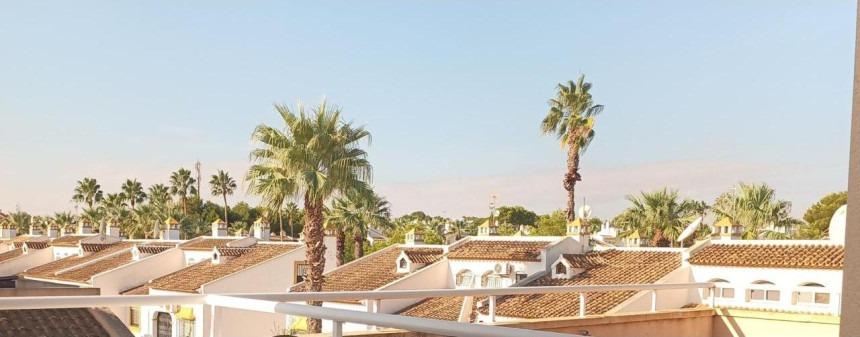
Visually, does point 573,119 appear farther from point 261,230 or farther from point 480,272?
point 261,230

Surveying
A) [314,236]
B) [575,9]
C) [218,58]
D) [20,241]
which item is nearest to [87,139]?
[218,58]

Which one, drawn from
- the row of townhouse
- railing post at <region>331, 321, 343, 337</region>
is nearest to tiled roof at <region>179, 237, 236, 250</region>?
the row of townhouse

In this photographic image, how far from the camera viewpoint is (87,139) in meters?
27.9

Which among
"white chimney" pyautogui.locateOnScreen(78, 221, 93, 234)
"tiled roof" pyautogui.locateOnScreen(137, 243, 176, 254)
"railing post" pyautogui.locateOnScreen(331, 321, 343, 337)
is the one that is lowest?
"white chimney" pyautogui.locateOnScreen(78, 221, 93, 234)

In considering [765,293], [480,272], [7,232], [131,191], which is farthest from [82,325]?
[131,191]

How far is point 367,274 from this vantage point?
27.4 m

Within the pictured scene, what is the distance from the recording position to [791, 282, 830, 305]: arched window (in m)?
16.9

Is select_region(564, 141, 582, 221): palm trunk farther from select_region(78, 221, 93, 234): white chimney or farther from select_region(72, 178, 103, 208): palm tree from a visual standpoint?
select_region(72, 178, 103, 208): palm tree

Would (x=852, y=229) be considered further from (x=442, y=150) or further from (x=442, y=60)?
(x=442, y=150)

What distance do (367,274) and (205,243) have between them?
11570mm

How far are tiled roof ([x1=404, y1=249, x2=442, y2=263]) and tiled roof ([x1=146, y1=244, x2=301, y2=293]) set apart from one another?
17.0 ft

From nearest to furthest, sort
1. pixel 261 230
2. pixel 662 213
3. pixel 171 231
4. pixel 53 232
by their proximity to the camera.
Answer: pixel 662 213 < pixel 261 230 < pixel 171 231 < pixel 53 232

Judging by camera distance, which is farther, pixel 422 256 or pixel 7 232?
pixel 7 232

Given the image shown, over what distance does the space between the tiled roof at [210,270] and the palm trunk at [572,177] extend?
1178 centimetres
